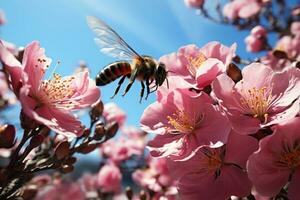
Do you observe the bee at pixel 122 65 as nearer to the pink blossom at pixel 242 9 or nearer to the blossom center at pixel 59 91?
the blossom center at pixel 59 91

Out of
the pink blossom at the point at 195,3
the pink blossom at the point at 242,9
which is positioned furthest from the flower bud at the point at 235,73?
the pink blossom at the point at 195,3

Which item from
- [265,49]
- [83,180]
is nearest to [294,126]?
[265,49]

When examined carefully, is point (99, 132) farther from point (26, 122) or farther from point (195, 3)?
point (195, 3)

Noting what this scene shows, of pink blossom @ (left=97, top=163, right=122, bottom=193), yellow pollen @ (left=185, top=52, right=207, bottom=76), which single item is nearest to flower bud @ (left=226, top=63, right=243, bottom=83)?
yellow pollen @ (left=185, top=52, right=207, bottom=76)

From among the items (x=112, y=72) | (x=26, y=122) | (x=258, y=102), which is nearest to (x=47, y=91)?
(x=26, y=122)

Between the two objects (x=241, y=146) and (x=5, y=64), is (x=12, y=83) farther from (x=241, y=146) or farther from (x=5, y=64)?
(x=241, y=146)
